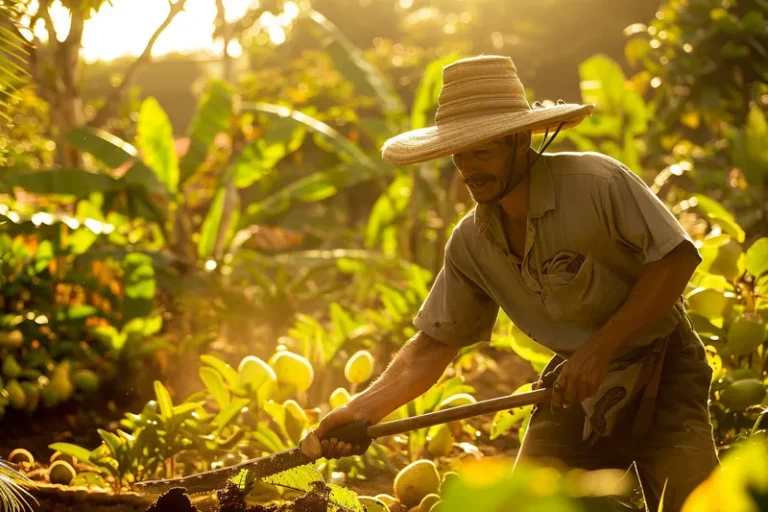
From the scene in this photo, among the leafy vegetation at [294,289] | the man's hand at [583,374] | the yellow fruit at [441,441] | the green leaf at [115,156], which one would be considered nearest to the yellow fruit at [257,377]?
the leafy vegetation at [294,289]

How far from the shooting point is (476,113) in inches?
89.0

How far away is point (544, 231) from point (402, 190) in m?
4.81

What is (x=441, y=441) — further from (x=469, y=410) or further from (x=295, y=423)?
(x=469, y=410)

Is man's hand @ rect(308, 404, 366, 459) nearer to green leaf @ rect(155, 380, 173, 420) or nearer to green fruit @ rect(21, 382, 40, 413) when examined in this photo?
green leaf @ rect(155, 380, 173, 420)

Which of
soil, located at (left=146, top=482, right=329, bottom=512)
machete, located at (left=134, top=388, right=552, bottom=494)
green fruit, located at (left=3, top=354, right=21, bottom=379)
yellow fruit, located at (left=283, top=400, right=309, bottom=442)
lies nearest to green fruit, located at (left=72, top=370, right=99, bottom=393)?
green fruit, located at (left=3, top=354, right=21, bottom=379)

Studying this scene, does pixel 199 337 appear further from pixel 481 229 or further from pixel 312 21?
pixel 312 21

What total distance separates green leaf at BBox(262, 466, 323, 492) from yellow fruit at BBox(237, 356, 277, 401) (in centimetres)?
90

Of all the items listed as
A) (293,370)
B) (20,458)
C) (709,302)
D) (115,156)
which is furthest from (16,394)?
(709,302)

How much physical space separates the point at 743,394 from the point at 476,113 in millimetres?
1208

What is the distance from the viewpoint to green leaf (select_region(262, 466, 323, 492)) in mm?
2311

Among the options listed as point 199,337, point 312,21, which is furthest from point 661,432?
point 312,21

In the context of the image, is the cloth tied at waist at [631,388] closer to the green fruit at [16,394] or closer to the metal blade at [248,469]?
the metal blade at [248,469]

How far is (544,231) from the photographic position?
2.29m

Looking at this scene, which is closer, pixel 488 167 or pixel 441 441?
pixel 488 167
